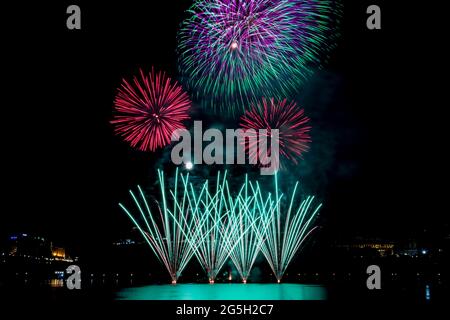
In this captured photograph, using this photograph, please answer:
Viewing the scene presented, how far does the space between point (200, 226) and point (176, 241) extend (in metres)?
1.50

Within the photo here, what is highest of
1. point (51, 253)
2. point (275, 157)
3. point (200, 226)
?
point (275, 157)

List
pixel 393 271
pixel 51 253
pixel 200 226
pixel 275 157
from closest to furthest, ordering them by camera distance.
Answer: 1. pixel 275 157
2. pixel 200 226
3. pixel 393 271
4. pixel 51 253

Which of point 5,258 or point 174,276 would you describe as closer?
point 174,276

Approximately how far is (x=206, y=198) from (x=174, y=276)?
7242mm

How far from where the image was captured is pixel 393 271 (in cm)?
5606
